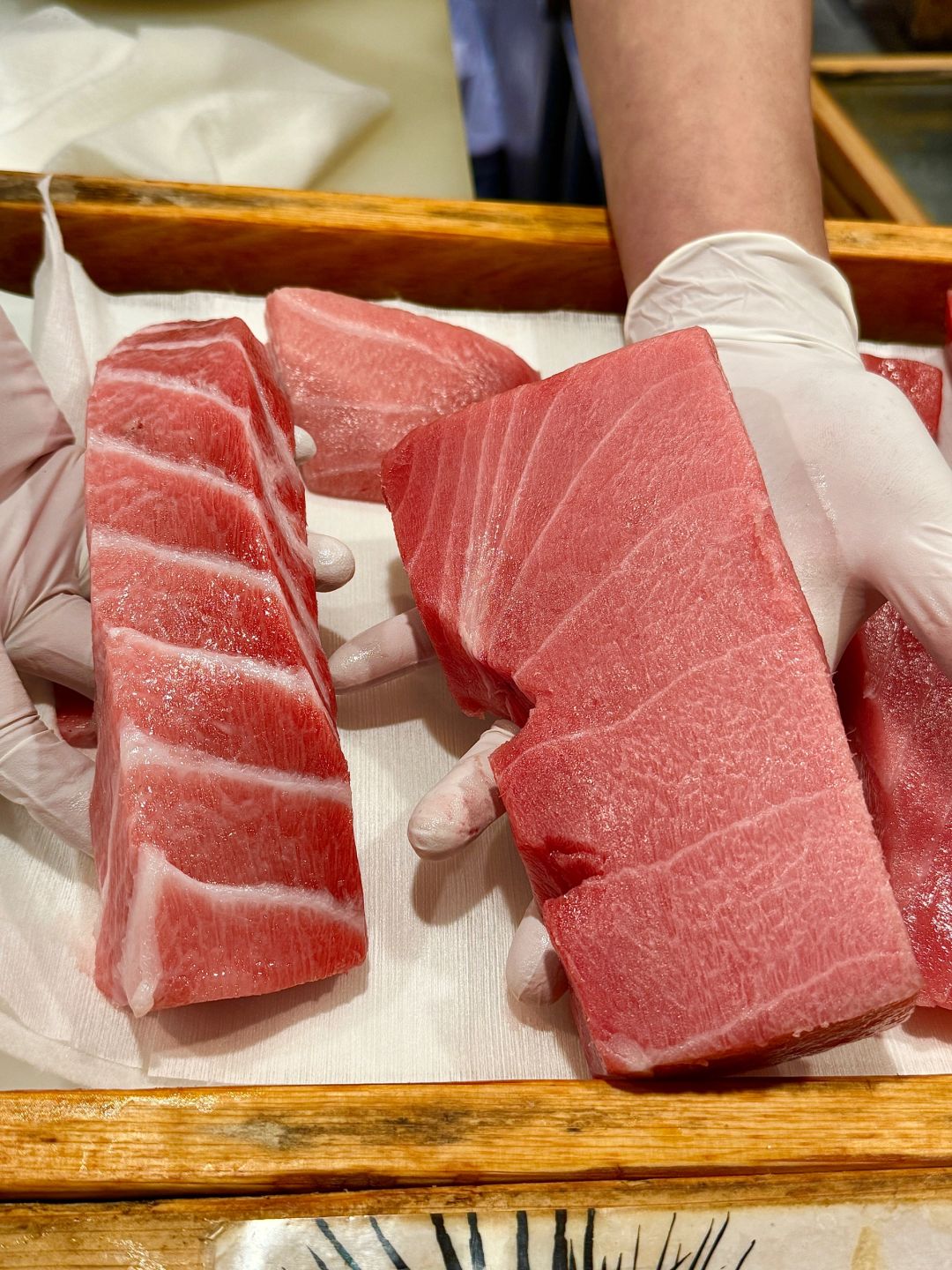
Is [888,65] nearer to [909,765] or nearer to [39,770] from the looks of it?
[909,765]

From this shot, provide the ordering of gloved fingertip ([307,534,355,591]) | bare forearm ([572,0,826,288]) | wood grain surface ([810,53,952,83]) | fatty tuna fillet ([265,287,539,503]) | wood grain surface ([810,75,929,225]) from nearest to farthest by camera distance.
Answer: gloved fingertip ([307,534,355,591]), fatty tuna fillet ([265,287,539,503]), bare forearm ([572,0,826,288]), wood grain surface ([810,75,929,225]), wood grain surface ([810,53,952,83])

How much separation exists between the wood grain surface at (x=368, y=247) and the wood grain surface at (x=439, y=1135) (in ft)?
3.94

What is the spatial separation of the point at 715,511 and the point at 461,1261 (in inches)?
26.0

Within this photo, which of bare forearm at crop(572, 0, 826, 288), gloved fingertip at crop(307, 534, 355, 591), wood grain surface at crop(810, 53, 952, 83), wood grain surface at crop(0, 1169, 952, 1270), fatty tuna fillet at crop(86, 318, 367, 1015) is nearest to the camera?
wood grain surface at crop(0, 1169, 952, 1270)

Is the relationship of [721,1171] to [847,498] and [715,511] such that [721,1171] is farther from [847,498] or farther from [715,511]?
[847,498]

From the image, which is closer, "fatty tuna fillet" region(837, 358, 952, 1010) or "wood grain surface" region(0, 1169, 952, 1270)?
"wood grain surface" region(0, 1169, 952, 1270)

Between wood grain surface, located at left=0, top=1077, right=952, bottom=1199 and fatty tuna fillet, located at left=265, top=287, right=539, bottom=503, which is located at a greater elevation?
fatty tuna fillet, located at left=265, top=287, right=539, bottom=503

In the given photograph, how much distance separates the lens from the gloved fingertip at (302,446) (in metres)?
1.30

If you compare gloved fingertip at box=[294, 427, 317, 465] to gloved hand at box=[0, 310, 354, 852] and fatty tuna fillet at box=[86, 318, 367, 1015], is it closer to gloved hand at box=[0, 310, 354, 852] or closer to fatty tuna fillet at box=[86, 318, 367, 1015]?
gloved hand at box=[0, 310, 354, 852]

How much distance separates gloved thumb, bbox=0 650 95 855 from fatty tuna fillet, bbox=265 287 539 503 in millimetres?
529

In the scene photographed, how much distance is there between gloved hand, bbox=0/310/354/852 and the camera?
3.58 feet

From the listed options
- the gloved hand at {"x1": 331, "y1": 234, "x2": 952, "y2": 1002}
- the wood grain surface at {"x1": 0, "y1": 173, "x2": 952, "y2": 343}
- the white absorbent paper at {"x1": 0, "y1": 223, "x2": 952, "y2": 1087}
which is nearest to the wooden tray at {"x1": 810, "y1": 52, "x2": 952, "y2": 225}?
the wood grain surface at {"x1": 0, "y1": 173, "x2": 952, "y2": 343}

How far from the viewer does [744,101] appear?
62.4 inches

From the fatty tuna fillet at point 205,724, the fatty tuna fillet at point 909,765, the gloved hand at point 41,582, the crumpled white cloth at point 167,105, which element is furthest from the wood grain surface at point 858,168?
the fatty tuna fillet at point 205,724
